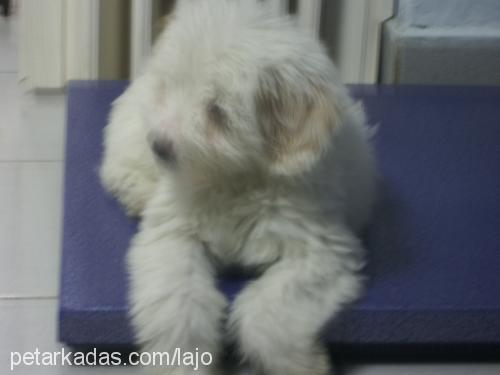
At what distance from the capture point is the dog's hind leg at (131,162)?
166 centimetres

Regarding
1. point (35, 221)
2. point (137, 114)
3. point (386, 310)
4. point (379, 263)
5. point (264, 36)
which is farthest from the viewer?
point (35, 221)

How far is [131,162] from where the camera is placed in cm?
168

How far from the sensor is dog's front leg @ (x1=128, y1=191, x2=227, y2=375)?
4.33 feet

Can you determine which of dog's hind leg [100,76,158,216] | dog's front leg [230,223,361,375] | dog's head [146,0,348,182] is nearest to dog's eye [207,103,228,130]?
dog's head [146,0,348,182]

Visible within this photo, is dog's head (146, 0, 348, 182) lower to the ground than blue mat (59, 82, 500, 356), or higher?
higher

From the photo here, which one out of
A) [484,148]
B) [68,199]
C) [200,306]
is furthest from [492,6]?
[200,306]

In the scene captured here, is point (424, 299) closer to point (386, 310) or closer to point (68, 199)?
point (386, 310)

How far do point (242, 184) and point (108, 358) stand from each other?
0.35m

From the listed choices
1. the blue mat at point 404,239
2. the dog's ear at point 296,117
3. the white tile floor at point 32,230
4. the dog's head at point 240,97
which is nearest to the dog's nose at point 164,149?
the dog's head at point 240,97

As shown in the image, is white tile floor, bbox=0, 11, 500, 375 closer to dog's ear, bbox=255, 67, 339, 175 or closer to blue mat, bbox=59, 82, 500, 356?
blue mat, bbox=59, 82, 500, 356

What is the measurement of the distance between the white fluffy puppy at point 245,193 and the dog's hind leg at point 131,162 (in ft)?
0.50

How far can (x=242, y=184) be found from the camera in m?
1.40

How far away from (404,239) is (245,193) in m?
0.39

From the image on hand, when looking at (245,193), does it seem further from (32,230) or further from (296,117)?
(32,230)
